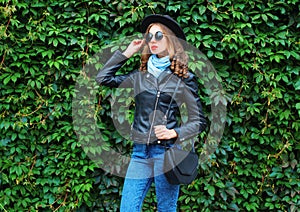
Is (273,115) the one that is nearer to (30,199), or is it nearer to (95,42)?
(95,42)

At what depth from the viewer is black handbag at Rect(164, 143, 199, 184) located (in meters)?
2.30

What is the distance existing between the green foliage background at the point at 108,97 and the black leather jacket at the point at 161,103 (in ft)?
Result: 3.36

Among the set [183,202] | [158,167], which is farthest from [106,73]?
[183,202]

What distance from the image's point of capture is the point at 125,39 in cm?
338

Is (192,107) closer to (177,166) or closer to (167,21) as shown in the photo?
(177,166)

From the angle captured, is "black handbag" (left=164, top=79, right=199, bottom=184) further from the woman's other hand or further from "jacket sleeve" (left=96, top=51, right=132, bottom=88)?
"jacket sleeve" (left=96, top=51, right=132, bottom=88)

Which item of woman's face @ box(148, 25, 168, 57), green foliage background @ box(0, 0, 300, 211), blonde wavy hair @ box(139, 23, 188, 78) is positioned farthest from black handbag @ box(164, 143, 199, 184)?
green foliage background @ box(0, 0, 300, 211)

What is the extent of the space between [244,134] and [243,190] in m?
0.44

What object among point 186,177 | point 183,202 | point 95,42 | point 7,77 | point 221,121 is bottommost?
point 183,202

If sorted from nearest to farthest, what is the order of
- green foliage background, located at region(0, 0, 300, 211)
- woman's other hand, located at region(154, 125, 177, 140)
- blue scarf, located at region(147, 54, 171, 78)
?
woman's other hand, located at region(154, 125, 177, 140)
blue scarf, located at region(147, 54, 171, 78)
green foliage background, located at region(0, 0, 300, 211)

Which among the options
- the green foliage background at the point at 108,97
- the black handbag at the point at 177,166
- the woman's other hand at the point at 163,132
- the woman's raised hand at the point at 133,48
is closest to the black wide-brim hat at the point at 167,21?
the woman's raised hand at the point at 133,48

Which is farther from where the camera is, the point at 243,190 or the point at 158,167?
the point at 243,190

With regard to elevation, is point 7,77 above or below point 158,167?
above

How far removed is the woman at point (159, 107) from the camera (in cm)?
234
